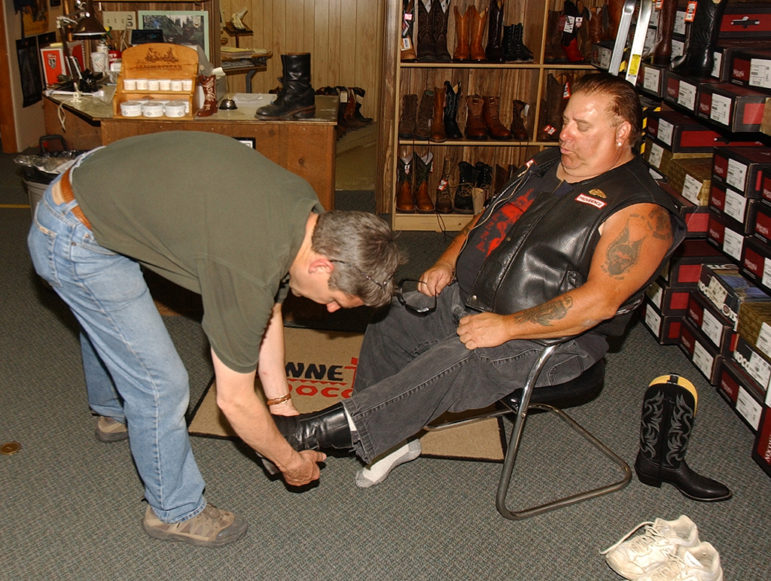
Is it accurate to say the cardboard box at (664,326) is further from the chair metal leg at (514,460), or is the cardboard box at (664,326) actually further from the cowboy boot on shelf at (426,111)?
the cowboy boot on shelf at (426,111)

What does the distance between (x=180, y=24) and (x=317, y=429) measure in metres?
2.82

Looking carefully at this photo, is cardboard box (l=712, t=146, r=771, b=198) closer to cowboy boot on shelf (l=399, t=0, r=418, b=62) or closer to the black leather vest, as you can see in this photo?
the black leather vest

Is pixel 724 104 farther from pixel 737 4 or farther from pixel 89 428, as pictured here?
pixel 89 428

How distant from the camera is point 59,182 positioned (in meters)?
1.68

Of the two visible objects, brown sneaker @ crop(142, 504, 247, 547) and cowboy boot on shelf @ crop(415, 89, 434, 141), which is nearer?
brown sneaker @ crop(142, 504, 247, 547)

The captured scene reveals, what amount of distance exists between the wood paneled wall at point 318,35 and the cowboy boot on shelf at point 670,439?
4.66 meters

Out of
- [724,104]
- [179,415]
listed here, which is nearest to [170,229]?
[179,415]

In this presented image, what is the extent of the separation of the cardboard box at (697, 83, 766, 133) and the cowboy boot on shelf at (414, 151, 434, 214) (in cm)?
203

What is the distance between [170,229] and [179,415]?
59 centimetres

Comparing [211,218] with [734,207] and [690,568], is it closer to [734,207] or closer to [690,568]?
[690,568]

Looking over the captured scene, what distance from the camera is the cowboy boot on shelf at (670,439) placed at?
7.23 feet

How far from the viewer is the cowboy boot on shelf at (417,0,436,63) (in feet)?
13.6

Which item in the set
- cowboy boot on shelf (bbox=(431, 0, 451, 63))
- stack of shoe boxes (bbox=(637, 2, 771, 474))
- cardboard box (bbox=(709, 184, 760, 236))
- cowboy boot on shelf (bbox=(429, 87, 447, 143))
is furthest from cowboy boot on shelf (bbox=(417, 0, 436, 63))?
cardboard box (bbox=(709, 184, 760, 236))

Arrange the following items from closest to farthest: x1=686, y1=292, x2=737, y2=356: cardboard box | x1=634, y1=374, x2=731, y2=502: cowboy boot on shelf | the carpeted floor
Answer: the carpeted floor < x1=634, y1=374, x2=731, y2=502: cowboy boot on shelf < x1=686, y1=292, x2=737, y2=356: cardboard box
